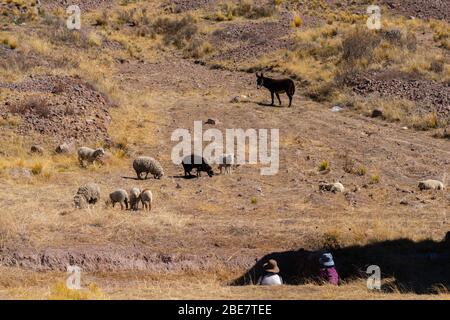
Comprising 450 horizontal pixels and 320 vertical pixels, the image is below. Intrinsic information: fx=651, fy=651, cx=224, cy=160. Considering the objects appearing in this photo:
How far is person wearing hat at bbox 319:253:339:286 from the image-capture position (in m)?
11.1

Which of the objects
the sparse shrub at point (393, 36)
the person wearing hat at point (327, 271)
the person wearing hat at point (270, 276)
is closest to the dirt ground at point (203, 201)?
the person wearing hat at point (327, 271)

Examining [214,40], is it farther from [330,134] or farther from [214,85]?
[330,134]

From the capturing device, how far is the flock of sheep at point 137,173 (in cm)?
1525

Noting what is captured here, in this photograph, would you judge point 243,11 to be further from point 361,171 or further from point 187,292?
point 187,292

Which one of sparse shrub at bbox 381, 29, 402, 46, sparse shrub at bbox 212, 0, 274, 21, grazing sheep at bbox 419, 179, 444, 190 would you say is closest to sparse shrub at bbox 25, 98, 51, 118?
grazing sheep at bbox 419, 179, 444, 190

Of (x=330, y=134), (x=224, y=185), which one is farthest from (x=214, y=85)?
(x=224, y=185)

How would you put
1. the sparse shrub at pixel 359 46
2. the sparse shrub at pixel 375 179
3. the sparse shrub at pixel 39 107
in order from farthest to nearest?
the sparse shrub at pixel 359 46
the sparse shrub at pixel 39 107
the sparse shrub at pixel 375 179

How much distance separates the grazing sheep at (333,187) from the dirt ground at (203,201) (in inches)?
8.0

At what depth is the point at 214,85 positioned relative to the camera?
31.8 m

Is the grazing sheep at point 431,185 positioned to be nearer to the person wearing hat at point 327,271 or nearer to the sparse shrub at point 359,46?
the person wearing hat at point 327,271

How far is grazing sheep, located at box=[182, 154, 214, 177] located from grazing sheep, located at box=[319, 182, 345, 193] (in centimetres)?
334

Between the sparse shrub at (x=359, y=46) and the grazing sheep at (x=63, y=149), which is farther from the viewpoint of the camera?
the sparse shrub at (x=359, y=46)

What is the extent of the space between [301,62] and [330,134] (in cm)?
1078

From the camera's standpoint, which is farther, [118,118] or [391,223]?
[118,118]
